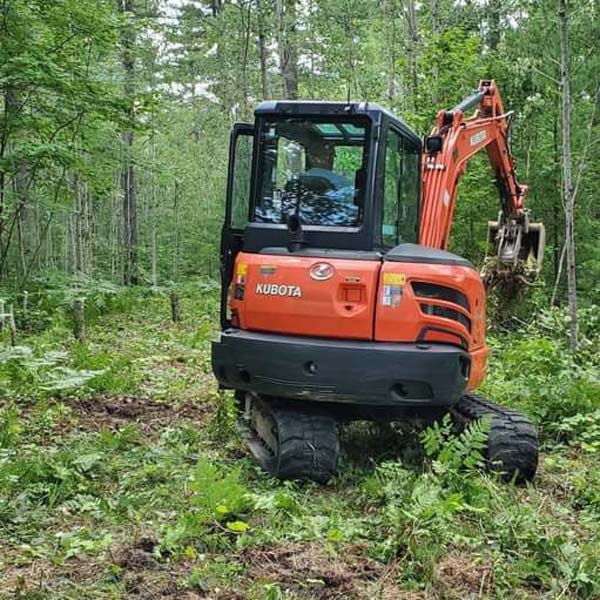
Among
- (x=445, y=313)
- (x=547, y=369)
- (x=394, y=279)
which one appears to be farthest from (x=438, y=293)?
(x=547, y=369)

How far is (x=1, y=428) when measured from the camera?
209 inches

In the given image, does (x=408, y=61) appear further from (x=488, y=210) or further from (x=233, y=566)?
(x=233, y=566)

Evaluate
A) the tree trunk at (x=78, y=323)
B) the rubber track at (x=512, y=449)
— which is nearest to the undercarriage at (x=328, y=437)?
the rubber track at (x=512, y=449)

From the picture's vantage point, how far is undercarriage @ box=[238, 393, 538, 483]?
4836 mm

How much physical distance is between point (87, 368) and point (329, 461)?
396 centimetres

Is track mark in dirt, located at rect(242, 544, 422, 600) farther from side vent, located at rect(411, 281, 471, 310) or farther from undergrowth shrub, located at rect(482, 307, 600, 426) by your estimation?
undergrowth shrub, located at rect(482, 307, 600, 426)

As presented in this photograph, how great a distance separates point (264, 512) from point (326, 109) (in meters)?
2.76

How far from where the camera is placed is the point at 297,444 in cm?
484

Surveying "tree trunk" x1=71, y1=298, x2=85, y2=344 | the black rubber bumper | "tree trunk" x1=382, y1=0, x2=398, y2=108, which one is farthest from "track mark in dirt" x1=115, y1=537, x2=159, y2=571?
"tree trunk" x1=382, y1=0, x2=398, y2=108

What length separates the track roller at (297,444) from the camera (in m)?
4.82

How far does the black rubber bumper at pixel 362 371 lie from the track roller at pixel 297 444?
0.21 metres

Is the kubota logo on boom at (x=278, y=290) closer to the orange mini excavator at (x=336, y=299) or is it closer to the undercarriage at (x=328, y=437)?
the orange mini excavator at (x=336, y=299)

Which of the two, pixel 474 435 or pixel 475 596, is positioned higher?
pixel 474 435

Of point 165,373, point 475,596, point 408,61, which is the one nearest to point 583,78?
point 408,61
